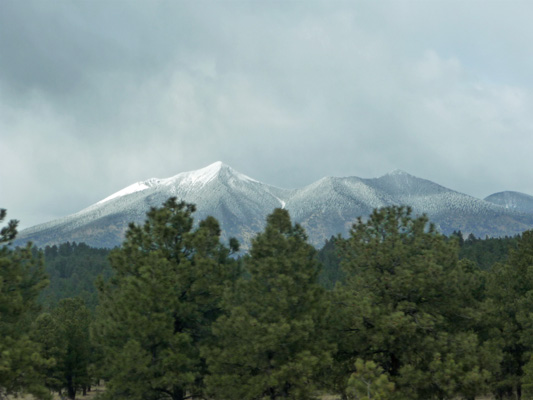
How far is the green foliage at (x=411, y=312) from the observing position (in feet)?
72.9

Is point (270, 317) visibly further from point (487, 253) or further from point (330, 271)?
point (330, 271)

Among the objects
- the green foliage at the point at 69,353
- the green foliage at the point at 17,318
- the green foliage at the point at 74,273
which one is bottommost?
the green foliage at the point at 69,353

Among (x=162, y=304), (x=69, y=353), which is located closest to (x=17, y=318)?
→ (x=162, y=304)

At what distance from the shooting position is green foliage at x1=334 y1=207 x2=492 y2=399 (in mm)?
22234

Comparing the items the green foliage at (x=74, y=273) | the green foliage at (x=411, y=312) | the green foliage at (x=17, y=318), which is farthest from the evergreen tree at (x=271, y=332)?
the green foliage at (x=74, y=273)

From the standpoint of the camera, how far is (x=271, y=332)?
21391 millimetres

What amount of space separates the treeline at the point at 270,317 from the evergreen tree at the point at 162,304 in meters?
0.06

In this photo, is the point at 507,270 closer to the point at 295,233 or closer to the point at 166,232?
the point at 295,233

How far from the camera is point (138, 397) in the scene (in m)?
22.9

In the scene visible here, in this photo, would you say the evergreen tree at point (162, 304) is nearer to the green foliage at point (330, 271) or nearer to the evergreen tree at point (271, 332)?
the evergreen tree at point (271, 332)

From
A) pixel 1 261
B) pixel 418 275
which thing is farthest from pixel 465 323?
pixel 1 261

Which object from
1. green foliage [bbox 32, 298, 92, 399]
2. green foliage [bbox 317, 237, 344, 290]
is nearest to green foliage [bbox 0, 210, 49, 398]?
green foliage [bbox 32, 298, 92, 399]

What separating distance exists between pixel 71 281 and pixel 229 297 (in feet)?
364

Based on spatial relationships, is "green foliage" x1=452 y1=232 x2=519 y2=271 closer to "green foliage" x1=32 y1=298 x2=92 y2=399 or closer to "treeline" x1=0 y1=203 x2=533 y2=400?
"green foliage" x1=32 y1=298 x2=92 y2=399
